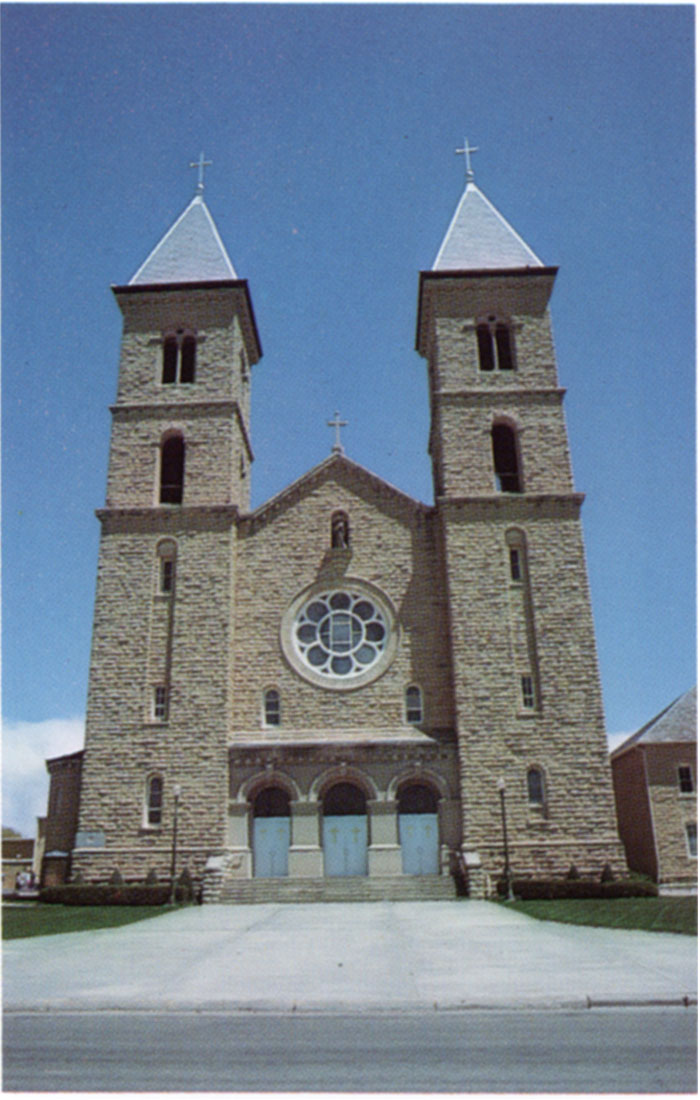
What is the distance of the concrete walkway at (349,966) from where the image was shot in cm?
995

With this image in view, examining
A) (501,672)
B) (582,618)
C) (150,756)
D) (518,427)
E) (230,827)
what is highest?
(518,427)

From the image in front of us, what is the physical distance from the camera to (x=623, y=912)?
66.7 ft

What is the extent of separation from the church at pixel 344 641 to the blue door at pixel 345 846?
0.07m

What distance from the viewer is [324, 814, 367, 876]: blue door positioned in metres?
28.3

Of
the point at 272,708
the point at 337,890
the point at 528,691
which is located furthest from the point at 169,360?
the point at 337,890

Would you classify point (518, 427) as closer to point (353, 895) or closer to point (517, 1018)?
point (353, 895)

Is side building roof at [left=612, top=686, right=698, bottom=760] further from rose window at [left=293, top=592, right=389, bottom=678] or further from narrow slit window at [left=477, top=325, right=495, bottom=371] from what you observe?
narrow slit window at [left=477, top=325, right=495, bottom=371]

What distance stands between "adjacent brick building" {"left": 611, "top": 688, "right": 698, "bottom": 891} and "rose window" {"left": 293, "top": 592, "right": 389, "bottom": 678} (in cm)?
1114

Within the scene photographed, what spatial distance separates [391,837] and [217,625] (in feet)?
30.4

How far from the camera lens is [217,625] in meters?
30.1

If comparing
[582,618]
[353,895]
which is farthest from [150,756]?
[582,618]

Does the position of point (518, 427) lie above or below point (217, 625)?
above

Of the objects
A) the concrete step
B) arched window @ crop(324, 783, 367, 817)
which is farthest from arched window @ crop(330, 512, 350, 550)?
the concrete step

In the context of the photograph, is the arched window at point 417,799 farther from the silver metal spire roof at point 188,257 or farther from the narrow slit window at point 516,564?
the silver metal spire roof at point 188,257
